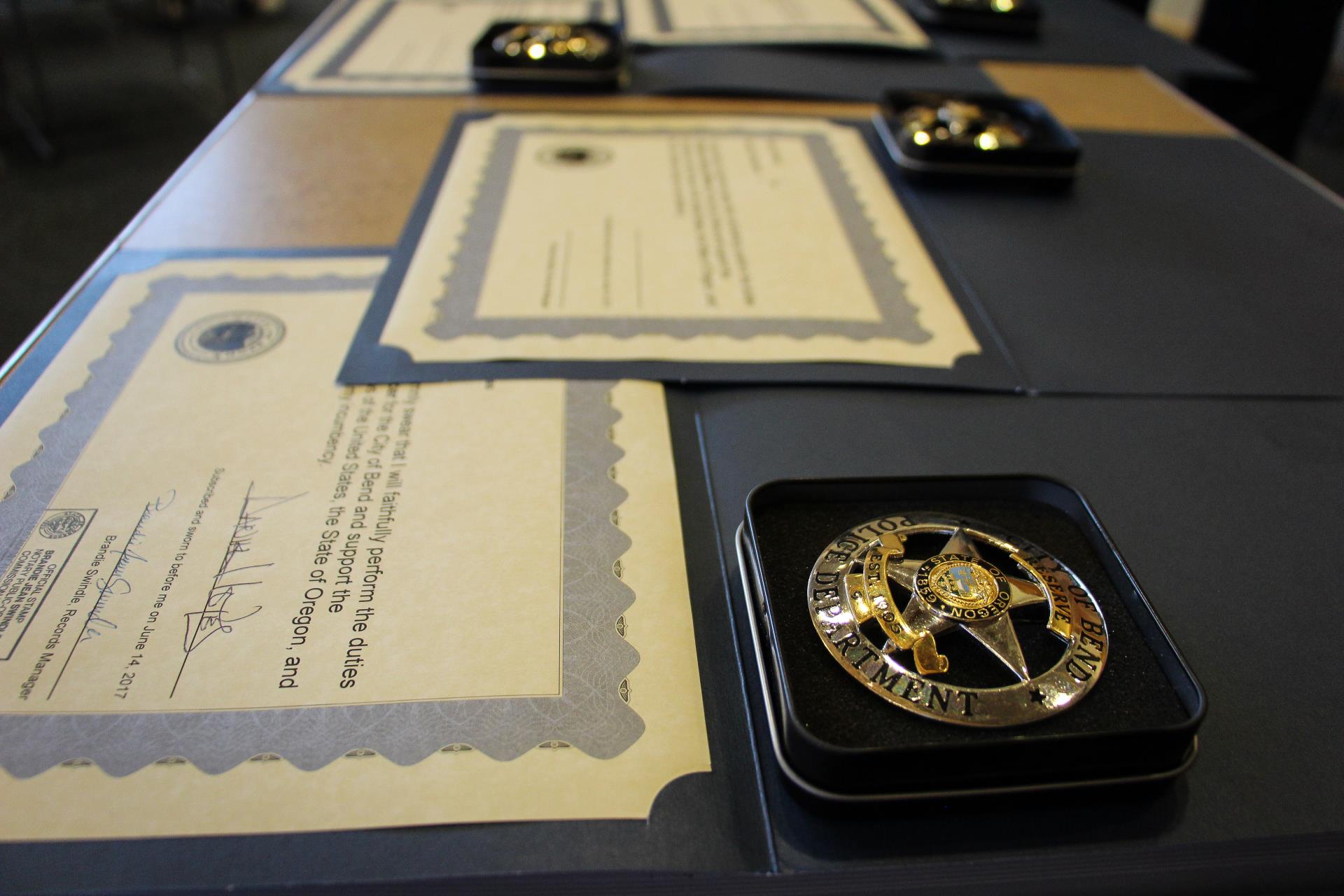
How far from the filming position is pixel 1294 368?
1.90ft

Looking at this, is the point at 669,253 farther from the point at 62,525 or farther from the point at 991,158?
the point at 62,525

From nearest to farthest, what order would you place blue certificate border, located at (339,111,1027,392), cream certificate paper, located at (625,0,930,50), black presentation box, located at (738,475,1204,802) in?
black presentation box, located at (738,475,1204,802) → blue certificate border, located at (339,111,1027,392) → cream certificate paper, located at (625,0,930,50)

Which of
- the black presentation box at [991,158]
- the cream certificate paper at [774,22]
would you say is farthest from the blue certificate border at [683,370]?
the cream certificate paper at [774,22]

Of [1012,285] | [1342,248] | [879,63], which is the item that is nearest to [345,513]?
[1012,285]

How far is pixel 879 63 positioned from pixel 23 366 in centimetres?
94

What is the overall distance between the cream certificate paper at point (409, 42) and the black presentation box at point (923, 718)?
78 centimetres

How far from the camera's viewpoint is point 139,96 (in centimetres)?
268

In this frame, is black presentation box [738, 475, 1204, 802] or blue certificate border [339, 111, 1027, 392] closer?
black presentation box [738, 475, 1204, 802]

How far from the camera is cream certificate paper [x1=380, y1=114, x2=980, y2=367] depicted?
1.89 ft

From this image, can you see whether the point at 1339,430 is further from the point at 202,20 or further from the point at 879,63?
the point at 202,20

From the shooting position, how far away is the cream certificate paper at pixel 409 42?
3.28 ft
